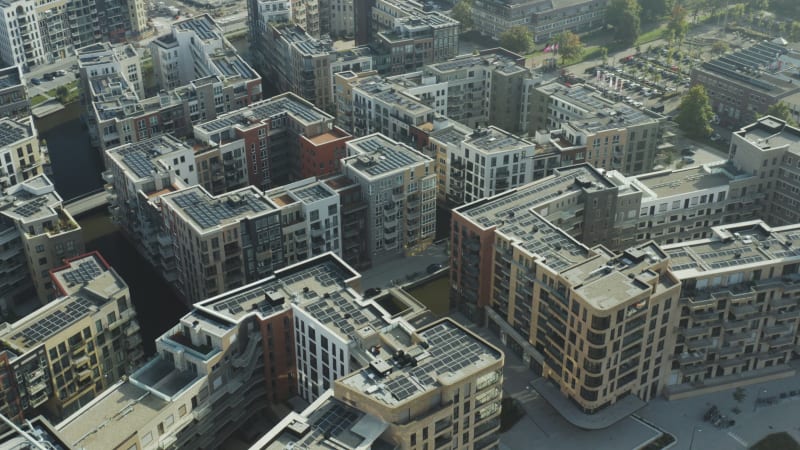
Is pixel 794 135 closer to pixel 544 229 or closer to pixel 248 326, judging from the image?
pixel 544 229

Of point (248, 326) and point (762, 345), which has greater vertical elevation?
point (248, 326)

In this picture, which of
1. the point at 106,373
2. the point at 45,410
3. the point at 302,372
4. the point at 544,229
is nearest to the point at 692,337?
the point at 544,229

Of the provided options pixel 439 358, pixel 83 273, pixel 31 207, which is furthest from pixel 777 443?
pixel 31 207

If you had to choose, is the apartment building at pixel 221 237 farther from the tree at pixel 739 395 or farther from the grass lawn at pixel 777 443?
the grass lawn at pixel 777 443

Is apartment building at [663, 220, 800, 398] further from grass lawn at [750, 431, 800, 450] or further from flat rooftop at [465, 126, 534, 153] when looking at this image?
flat rooftop at [465, 126, 534, 153]

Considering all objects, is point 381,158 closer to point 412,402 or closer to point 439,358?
point 439,358

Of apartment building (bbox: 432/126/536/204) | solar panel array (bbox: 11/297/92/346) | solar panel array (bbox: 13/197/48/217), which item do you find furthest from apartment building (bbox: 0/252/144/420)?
apartment building (bbox: 432/126/536/204)
